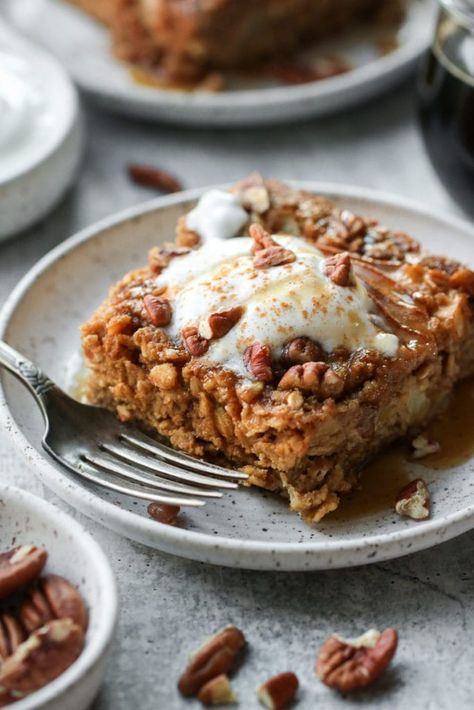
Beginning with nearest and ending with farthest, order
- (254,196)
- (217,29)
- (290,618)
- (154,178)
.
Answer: (290,618)
(254,196)
(154,178)
(217,29)

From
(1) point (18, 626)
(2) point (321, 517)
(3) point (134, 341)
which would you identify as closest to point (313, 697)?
(2) point (321, 517)

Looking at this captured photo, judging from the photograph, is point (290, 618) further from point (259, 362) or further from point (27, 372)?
point (27, 372)

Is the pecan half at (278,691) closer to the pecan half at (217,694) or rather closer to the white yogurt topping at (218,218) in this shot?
the pecan half at (217,694)

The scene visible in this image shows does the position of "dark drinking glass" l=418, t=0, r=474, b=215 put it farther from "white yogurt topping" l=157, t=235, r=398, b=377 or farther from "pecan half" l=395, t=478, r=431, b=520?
"pecan half" l=395, t=478, r=431, b=520

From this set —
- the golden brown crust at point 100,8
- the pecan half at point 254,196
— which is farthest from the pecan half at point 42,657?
the golden brown crust at point 100,8

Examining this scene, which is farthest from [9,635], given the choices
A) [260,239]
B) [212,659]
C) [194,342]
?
[260,239]

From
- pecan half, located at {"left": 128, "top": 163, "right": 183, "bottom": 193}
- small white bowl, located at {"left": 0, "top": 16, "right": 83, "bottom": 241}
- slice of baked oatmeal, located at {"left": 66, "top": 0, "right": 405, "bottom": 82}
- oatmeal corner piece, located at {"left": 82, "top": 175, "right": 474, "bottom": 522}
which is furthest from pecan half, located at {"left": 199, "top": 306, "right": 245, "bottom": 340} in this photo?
slice of baked oatmeal, located at {"left": 66, "top": 0, "right": 405, "bottom": 82}

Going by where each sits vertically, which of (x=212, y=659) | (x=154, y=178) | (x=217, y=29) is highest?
(x=217, y=29)

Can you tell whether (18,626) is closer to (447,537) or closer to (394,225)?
(447,537)
